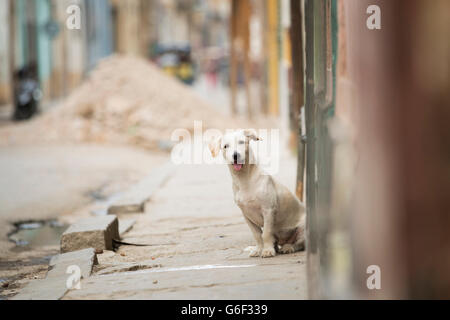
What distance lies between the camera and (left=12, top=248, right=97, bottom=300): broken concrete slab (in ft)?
13.2

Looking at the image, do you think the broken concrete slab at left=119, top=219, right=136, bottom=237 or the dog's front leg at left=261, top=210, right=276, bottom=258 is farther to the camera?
the broken concrete slab at left=119, top=219, right=136, bottom=237

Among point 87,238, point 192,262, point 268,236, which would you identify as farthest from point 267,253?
point 87,238

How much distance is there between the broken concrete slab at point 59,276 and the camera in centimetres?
402

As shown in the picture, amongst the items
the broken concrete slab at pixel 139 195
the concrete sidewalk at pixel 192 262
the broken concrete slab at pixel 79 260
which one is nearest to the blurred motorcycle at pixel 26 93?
the broken concrete slab at pixel 139 195

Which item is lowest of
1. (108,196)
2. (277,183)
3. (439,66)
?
(108,196)

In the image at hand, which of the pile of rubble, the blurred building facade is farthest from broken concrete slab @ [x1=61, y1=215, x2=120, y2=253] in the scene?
the blurred building facade

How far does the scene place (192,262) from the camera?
4949 millimetres

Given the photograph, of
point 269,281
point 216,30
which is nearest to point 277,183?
point 269,281

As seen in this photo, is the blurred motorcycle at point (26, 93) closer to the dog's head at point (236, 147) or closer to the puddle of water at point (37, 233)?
the puddle of water at point (37, 233)

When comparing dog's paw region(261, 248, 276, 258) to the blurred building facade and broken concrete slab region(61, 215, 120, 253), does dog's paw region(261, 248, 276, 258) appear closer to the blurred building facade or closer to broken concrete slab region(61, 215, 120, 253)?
broken concrete slab region(61, 215, 120, 253)

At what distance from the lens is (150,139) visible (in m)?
16.3

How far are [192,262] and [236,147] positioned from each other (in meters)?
0.83
